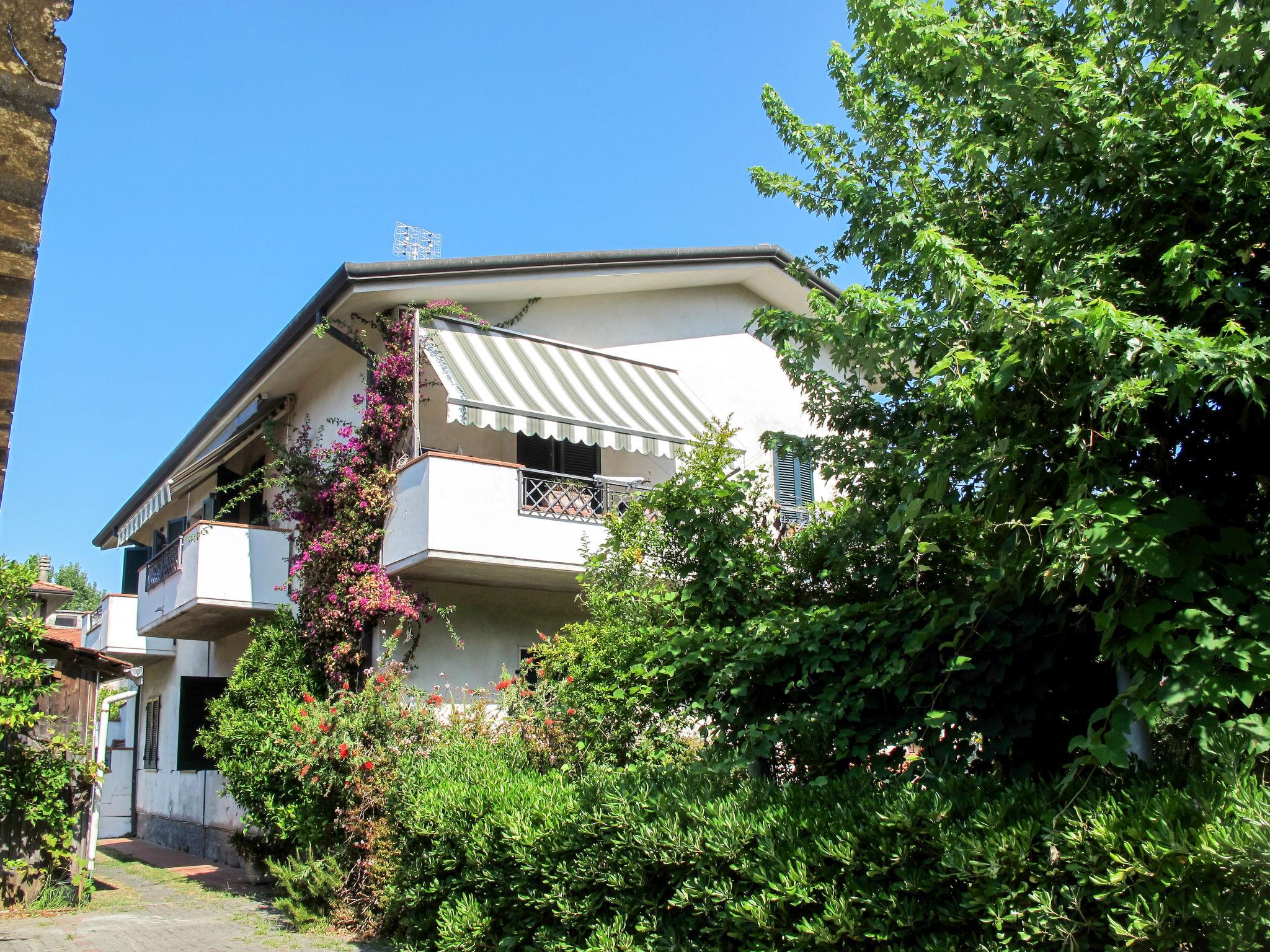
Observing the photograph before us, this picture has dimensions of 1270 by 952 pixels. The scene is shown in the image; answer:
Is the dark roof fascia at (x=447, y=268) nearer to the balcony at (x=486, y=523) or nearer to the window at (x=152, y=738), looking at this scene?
the balcony at (x=486, y=523)

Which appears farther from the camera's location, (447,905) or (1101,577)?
(447,905)

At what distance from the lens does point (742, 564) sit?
809cm

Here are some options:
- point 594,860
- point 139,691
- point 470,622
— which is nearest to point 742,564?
point 594,860

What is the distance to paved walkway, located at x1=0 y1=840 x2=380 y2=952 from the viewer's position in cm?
1085

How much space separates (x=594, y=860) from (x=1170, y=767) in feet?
13.0

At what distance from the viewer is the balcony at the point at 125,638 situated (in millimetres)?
23906

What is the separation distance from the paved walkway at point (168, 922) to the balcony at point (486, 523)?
4814 millimetres

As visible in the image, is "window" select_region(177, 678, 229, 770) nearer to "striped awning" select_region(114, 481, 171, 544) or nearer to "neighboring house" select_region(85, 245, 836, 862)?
"neighboring house" select_region(85, 245, 836, 862)

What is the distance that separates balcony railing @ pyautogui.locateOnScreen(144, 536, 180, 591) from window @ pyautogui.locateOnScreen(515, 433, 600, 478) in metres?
6.85

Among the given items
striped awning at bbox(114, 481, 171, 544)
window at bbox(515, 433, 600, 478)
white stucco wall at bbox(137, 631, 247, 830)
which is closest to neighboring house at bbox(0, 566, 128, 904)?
white stucco wall at bbox(137, 631, 247, 830)

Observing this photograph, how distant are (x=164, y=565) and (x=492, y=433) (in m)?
7.81

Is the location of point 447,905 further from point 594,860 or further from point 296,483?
point 296,483

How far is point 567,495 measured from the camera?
48.8 feet

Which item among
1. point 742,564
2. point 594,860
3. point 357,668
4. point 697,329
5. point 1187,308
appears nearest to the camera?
point 1187,308
